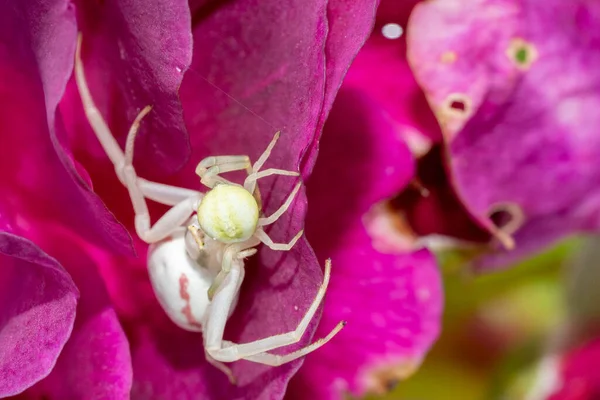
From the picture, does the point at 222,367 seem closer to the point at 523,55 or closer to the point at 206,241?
the point at 206,241

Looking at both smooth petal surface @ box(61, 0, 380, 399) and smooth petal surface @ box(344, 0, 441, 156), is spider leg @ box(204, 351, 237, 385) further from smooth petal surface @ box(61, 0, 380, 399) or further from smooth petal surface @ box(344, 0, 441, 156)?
smooth petal surface @ box(344, 0, 441, 156)

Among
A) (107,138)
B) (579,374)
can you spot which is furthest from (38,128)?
(579,374)

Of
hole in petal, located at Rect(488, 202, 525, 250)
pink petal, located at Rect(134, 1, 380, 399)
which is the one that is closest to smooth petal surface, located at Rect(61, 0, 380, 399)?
pink petal, located at Rect(134, 1, 380, 399)

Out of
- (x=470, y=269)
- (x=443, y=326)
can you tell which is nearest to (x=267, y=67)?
(x=470, y=269)

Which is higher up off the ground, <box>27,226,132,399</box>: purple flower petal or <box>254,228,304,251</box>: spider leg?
<box>254,228,304,251</box>: spider leg

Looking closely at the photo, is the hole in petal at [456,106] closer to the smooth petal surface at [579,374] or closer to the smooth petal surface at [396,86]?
the smooth petal surface at [396,86]
